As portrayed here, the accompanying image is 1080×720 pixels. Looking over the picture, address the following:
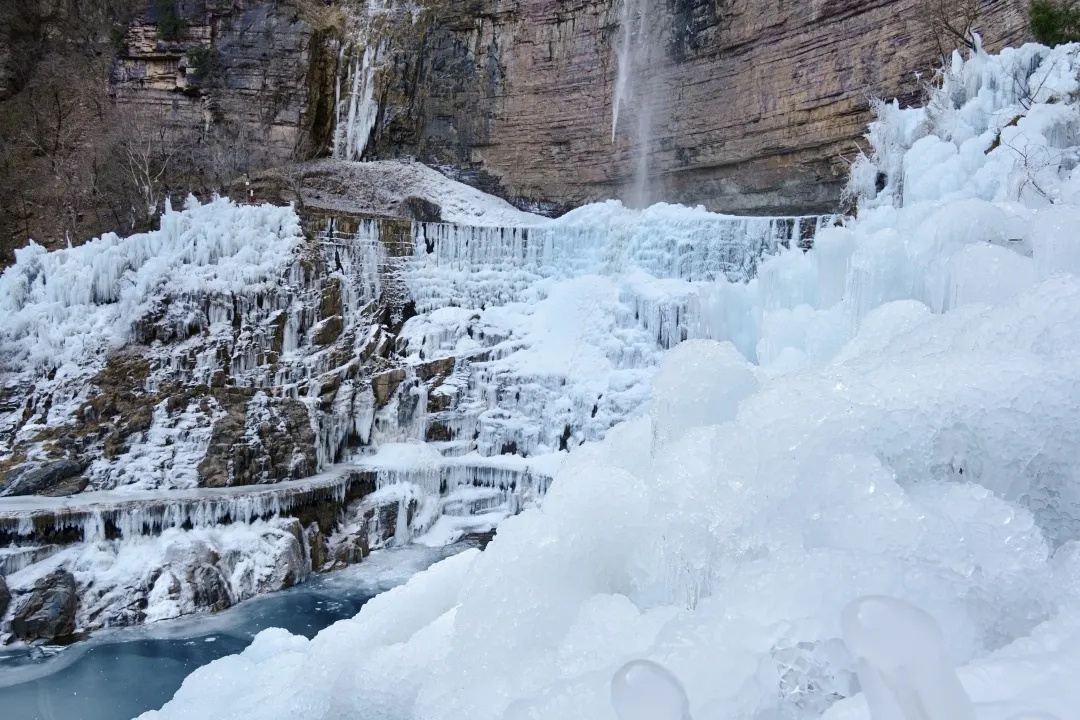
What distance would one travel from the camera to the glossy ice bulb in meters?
0.87

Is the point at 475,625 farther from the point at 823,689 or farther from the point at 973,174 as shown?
the point at 973,174

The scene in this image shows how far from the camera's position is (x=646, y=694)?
2.86ft

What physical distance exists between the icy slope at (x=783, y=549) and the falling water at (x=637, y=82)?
1423 centimetres

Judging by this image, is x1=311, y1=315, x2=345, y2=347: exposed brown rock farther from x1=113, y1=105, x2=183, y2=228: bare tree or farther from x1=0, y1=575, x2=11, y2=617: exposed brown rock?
x1=113, y1=105, x2=183, y2=228: bare tree

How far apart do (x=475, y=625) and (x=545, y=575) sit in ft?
1.00

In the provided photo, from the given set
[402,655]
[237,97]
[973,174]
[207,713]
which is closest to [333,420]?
[207,713]

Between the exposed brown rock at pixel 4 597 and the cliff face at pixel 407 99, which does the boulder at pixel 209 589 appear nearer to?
the exposed brown rock at pixel 4 597

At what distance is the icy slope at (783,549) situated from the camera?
1548 millimetres

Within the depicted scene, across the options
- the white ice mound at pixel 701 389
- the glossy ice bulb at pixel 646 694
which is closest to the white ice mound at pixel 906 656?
the glossy ice bulb at pixel 646 694

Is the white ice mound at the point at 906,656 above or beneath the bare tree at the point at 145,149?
beneath

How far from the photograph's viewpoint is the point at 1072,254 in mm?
3096

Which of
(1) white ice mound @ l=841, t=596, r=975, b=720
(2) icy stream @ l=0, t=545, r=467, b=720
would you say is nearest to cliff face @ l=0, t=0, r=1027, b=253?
(2) icy stream @ l=0, t=545, r=467, b=720

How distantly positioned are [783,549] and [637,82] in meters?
17.5

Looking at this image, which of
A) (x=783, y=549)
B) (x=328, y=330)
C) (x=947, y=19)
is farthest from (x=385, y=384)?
(x=947, y=19)
